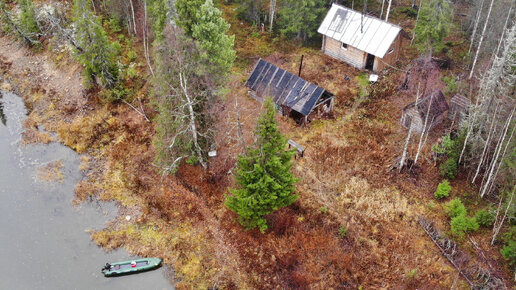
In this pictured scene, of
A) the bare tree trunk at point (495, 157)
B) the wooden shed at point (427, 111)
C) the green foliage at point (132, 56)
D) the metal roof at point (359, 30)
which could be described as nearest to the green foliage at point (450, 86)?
the wooden shed at point (427, 111)

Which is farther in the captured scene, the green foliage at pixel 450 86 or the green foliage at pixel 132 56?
the green foliage at pixel 132 56

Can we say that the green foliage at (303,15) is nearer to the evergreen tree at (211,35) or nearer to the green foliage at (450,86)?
the green foliage at (450,86)

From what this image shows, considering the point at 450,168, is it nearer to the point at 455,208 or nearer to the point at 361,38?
the point at 455,208

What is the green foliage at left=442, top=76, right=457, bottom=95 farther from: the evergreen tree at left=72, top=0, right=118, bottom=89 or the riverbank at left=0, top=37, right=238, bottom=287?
the evergreen tree at left=72, top=0, right=118, bottom=89

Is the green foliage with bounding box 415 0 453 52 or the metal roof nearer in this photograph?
the green foliage with bounding box 415 0 453 52

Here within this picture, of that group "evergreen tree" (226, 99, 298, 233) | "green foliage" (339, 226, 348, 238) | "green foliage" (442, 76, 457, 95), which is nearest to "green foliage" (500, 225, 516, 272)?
"green foliage" (339, 226, 348, 238)

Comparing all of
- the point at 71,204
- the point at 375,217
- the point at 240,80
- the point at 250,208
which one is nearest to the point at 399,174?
the point at 375,217

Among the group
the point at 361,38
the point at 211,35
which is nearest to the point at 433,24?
the point at 361,38
